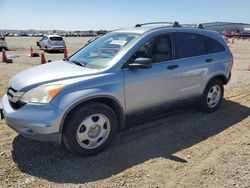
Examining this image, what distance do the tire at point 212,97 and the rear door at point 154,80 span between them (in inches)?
39.9

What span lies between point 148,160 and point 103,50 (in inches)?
78.6

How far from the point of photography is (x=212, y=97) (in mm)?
6449

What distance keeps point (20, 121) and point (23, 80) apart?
0.66m

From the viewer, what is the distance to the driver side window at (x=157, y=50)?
4.93 m

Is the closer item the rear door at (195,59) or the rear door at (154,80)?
the rear door at (154,80)

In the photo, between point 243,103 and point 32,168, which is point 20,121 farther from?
point 243,103

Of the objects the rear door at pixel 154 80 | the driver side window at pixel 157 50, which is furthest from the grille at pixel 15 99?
the driver side window at pixel 157 50

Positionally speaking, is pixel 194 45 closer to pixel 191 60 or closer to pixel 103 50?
pixel 191 60

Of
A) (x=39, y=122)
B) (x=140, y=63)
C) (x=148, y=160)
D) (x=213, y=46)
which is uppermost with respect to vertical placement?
(x=213, y=46)

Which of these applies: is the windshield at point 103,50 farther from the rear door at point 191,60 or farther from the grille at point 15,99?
the grille at point 15,99

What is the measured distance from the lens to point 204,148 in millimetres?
4754

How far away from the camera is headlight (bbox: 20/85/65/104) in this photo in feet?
13.1

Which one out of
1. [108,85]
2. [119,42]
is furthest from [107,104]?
[119,42]

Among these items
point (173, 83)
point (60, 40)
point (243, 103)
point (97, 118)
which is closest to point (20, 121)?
point (97, 118)
